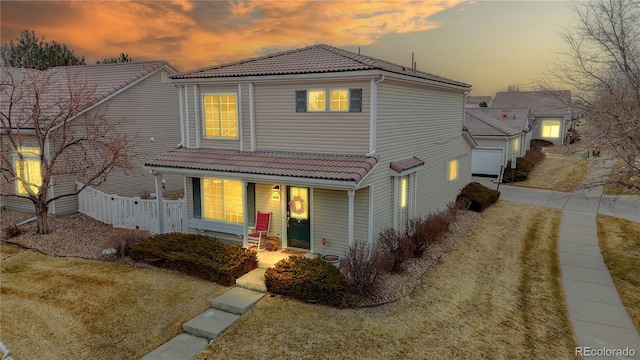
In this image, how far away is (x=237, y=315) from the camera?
9469 mm

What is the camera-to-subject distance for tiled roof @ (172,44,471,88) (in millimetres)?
12125

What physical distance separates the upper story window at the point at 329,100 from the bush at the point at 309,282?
15.4ft

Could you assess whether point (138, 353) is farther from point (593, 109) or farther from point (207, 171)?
point (593, 109)

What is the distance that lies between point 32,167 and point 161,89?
23.4ft

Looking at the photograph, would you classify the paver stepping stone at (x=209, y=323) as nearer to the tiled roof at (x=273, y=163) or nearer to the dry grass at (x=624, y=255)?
the tiled roof at (x=273, y=163)

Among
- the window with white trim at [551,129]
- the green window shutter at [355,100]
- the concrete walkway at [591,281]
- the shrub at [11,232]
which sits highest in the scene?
the green window shutter at [355,100]

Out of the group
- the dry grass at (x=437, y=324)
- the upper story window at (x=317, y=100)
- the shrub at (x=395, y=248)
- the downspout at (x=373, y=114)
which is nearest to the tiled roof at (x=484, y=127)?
the dry grass at (x=437, y=324)

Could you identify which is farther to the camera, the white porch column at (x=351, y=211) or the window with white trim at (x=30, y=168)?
the window with white trim at (x=30, y=168)

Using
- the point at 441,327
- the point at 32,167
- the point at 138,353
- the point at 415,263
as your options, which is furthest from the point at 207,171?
the point at 32,167

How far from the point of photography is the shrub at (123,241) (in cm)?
1288

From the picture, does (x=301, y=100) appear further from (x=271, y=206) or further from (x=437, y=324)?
(x=437, y=324)

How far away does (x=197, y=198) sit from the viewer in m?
14.5

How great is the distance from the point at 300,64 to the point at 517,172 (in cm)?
2273

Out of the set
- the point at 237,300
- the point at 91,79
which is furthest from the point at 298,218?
the point at 91,79
